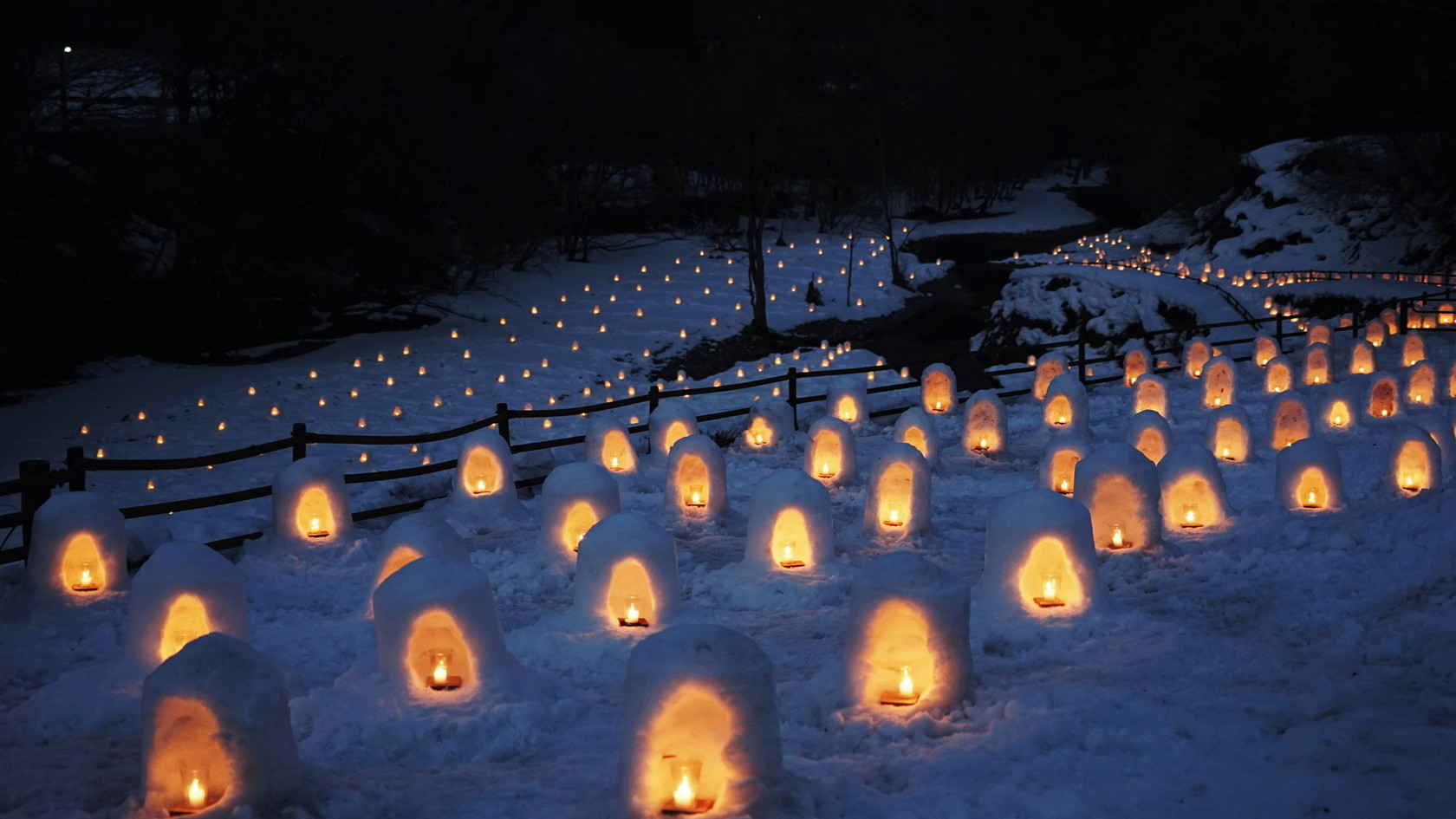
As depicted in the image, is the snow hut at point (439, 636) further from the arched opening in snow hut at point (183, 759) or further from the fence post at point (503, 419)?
the fence post at point (503, 419)

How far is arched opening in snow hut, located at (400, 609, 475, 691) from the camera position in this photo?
7.08 m

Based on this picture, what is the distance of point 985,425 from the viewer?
14.9 m

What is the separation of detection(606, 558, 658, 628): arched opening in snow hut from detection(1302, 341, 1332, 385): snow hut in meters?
14.2

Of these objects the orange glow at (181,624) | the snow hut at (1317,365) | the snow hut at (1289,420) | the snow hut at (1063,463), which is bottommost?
the orange glow at (181,624)

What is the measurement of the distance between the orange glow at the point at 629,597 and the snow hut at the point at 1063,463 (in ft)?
16.4

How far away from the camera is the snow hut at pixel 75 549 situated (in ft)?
29.5

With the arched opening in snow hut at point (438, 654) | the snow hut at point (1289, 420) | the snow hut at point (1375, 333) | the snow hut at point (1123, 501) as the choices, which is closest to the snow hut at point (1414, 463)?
the snow hut at point (1289, 420)

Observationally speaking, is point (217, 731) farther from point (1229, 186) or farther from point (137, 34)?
point (1229, 186)

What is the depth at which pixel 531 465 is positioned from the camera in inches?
634

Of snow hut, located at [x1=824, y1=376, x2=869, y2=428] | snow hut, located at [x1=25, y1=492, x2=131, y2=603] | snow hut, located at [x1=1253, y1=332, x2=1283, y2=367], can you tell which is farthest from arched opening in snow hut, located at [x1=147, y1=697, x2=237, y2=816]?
snow hut, located at [x1=1253, y1=332, x2=1283, y2=367]

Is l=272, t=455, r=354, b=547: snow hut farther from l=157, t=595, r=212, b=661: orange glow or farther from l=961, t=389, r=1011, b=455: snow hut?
l=961, t=389, r=1011, b=455: snow hut

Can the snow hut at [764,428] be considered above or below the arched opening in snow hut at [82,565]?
above

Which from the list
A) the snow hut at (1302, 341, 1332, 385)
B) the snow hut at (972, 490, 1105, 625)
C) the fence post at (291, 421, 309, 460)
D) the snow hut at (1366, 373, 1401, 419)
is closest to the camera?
the snow hut at (972, 490, 1105, 625)

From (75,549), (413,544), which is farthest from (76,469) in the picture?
(413,544)
